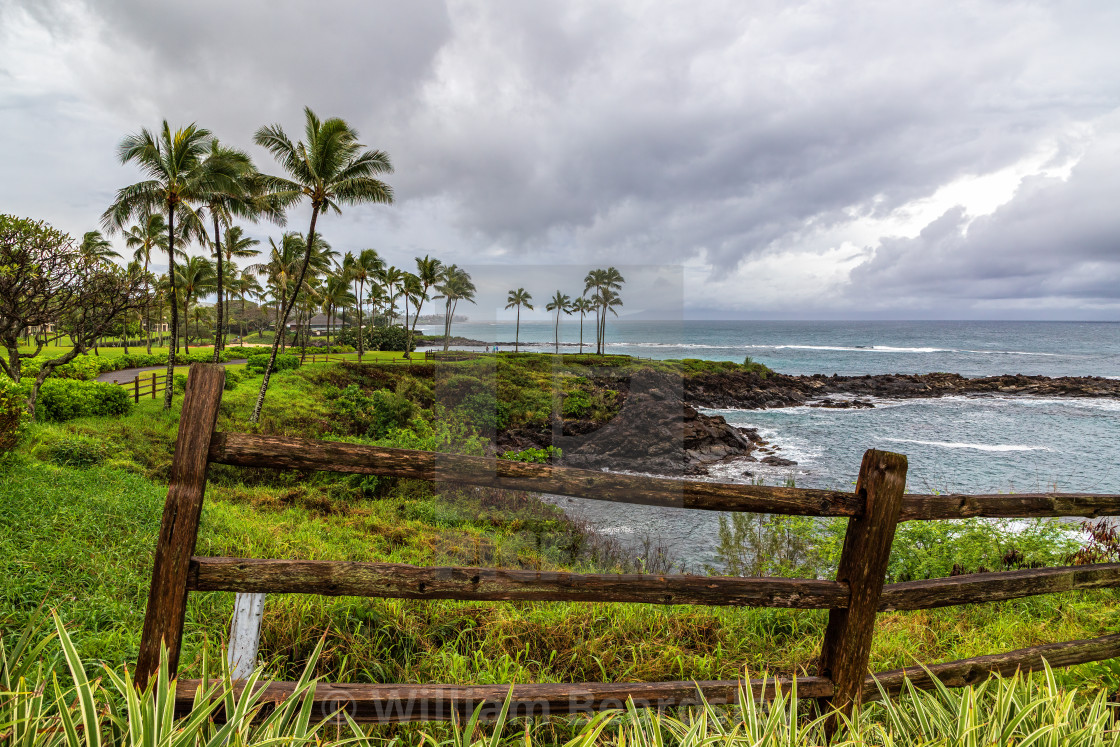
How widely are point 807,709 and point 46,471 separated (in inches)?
375

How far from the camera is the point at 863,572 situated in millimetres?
2010

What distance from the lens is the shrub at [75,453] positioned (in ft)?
26.7

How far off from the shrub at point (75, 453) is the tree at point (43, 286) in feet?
9.04

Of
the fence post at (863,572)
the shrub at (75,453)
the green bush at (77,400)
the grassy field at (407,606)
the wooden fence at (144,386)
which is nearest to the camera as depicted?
the fence post at (863,572)

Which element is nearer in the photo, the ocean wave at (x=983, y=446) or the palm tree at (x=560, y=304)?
the palm tree at (x=560, y=304)

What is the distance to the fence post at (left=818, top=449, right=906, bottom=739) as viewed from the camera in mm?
1972

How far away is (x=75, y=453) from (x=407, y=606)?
29.0ft

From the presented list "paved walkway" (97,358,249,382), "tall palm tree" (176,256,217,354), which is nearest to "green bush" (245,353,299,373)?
"paved walkway" (97,358,249,382)

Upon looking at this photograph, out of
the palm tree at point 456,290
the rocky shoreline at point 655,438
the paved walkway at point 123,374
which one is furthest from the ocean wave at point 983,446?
the paved walkway at point 123,374

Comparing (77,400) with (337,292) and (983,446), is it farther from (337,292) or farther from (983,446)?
(983,446)

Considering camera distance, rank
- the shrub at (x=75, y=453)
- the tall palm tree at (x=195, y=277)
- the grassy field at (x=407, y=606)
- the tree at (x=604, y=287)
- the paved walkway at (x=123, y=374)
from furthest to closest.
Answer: the tall palm tree at (x=195, y=277) → the paved walkway at (x=123, y=374) → the shrub at (x=75, y=453) → the tree at (x=604, y=287) → the grassy field at (x=407, y=606)

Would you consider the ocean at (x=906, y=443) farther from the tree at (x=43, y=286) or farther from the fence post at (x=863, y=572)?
the tree at (x=43, y=286)

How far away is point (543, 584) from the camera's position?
187cm

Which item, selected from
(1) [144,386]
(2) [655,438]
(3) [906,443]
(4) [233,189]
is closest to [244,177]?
(4) [233,189]
